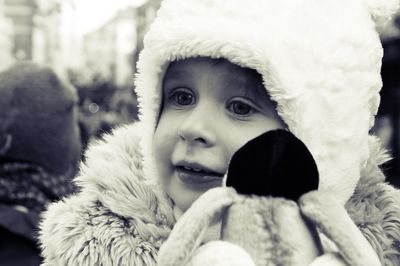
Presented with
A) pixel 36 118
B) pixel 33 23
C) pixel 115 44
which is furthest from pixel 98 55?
pixel 36 118

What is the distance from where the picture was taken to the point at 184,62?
4.43 ft

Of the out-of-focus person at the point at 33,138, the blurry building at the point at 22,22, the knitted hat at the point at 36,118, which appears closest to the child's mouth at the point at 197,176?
the out-of-focus person at the point at 33,138

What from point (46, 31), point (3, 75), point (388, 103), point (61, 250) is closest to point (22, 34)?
point (46, 31)

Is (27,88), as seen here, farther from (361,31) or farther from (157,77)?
(361,31)

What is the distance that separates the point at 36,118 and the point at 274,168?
1.83 m

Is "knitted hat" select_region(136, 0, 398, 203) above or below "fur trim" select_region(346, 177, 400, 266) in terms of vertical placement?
above

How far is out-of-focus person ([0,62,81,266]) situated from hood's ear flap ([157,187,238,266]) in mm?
1550

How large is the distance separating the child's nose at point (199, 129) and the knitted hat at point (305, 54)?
137 mm

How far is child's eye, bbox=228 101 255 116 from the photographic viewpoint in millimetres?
1287

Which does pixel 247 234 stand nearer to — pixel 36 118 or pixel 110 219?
pixel 110 219

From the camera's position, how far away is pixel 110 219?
144 centimetres

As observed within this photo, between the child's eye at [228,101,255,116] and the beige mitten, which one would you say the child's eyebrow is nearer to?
the child's eye at [228,101,255,116]

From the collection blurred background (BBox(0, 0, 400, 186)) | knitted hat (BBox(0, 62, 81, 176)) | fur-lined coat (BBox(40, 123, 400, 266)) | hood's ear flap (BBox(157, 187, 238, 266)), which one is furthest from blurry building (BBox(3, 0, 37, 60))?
hood's ear flap (BBox(157, 187, 238, 266))

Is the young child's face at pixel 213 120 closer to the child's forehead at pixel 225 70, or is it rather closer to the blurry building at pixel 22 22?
the child's forehead at pixel 225 70
